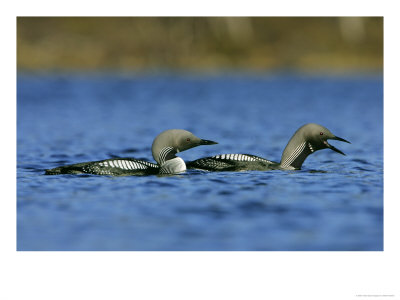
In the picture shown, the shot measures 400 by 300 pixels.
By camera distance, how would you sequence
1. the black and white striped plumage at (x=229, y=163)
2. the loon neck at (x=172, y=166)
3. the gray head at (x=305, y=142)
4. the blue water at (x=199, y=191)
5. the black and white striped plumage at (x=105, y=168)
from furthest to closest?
the gray head at (x=305, y=142) < the black and white striped plumage at (x=229, y=163) < the loon neck at (x=172, y=166) < the black and white striped plumage at (x=105, y=168) < the blue water at (x=199, y=191)

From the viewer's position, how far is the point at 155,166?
7.36 m

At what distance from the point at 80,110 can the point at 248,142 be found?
6552mm

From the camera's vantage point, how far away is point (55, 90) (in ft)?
70.3

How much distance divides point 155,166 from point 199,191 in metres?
1.02

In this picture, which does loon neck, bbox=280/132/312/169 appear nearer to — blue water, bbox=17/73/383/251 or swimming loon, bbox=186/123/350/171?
swimming loon, bbox=186/123/350/171

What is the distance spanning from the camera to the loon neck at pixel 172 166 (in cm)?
726

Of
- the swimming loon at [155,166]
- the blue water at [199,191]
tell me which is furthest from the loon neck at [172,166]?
the blue water at [199,191]

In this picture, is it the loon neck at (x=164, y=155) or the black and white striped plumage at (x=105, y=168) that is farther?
the loon neck at (x=164, y=155)

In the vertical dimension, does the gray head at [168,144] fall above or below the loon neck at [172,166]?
above

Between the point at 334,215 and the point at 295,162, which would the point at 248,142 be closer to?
the point at 295,162

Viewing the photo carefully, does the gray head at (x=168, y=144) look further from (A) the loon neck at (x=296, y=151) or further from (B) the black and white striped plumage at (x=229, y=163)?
(A) the loon neck at (x=296, y=151)

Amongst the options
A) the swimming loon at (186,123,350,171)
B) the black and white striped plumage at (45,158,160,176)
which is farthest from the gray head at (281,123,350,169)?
the black and white striped plumage at (45,158,160,176)

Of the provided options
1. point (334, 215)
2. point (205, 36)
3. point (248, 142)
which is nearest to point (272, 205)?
point (334, 215)

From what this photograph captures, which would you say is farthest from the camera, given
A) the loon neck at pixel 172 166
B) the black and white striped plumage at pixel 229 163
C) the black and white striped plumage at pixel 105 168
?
the black and white striped plumage at pixel 229 163
